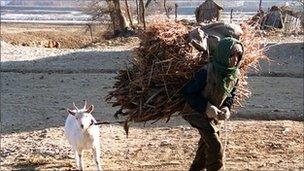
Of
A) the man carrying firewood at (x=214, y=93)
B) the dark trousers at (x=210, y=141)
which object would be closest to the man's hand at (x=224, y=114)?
the man carrying firewood at (x=214, y=93)

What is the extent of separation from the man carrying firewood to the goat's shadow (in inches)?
75.3

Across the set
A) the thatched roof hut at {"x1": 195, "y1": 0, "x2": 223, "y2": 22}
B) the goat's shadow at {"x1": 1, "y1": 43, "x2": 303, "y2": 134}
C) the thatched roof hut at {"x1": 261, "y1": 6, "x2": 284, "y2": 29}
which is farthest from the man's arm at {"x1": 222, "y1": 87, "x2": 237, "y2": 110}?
the thatched roof hut at {"x1": 261, "y1": 6, "x2": 284, "y2": 29}

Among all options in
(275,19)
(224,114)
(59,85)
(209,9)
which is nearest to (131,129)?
(224,114)

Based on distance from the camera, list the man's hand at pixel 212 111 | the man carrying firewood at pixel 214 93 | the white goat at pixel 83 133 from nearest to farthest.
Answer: the man carrying firewood at pixel 214 93, the man's hand at pixel 212 111, the white goat at pixel 83 133

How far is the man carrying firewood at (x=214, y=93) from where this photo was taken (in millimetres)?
7254

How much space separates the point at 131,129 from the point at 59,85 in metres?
6.25

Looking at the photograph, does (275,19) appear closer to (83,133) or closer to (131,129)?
(131,129)

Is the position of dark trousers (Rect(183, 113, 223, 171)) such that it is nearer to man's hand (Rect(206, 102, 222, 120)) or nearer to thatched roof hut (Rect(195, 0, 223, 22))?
man's hand (Rect(206, 102, 222, 120))

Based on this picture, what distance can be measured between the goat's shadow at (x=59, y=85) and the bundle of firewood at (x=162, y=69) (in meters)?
1.13

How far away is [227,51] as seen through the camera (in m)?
7.17

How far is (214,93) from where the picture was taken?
7500mm

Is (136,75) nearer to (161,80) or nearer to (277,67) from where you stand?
(161,80)

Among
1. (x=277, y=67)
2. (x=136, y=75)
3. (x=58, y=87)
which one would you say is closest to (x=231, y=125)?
(x=136, y=75)

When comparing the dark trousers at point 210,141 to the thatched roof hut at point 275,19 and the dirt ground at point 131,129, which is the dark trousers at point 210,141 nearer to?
the dirt ground at point 131,129
